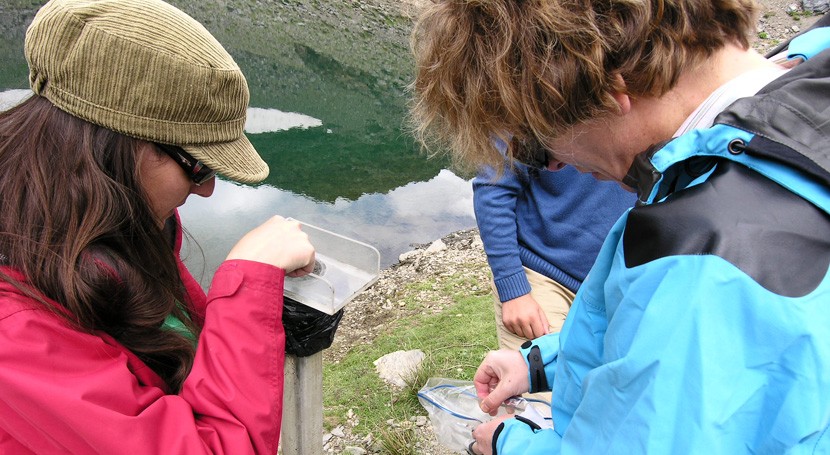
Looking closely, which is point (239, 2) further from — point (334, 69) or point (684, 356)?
point (684, 356)

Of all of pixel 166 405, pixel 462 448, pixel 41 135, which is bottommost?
pixel 462 448

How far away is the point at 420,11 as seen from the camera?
1708mm

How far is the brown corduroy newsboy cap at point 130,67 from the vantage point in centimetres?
158

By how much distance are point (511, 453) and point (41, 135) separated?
1650 mm

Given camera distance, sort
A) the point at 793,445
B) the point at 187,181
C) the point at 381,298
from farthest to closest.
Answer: the point at 381,298
the point at 187,181
the point at 793,445

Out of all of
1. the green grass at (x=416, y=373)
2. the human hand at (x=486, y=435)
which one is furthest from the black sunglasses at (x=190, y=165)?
the green grass at (x=416, y=373)

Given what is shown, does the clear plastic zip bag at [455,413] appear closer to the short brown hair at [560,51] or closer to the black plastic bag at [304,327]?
the black plastic bag at [304,327]

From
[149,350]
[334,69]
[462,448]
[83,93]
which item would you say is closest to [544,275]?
[462,448]

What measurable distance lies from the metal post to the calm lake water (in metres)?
2.40

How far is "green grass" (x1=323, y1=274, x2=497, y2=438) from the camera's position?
420 cm

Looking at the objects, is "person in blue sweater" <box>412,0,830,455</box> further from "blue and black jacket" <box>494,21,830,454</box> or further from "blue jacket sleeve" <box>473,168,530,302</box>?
"blue jacket sleeve" <box>473,168,530,302</box>

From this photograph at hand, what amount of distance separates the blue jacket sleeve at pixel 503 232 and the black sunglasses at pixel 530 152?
97 centimetres

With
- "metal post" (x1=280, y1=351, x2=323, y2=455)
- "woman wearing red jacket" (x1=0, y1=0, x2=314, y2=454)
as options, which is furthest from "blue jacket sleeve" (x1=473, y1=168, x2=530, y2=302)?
"woman wearing red jacket" (x1=0, y1=0, x2=314, y2=454)

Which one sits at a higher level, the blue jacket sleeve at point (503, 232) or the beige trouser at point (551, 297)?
the blue jacket sleeve at point (503, 232)
